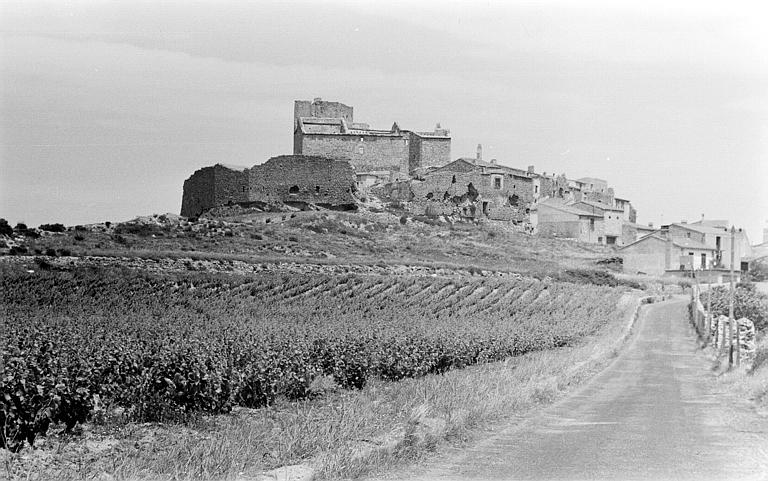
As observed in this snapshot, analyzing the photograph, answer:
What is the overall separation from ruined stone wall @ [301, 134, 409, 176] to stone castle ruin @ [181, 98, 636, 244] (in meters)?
0.08

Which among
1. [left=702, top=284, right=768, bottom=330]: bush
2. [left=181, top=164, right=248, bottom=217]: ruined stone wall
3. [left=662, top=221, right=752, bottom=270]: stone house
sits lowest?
[left=702, top=284, right=768, bottom=330]: bush

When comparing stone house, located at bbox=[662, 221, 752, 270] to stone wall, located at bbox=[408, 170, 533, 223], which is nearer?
stone house, located at bbox=[662, 221, 752, 270]

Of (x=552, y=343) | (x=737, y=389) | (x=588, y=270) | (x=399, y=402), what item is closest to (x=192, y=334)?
(x=399, y=402)

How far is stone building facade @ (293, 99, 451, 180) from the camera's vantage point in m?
Answer: 74.8

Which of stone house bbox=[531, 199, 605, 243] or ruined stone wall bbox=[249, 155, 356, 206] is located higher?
ruined stone wall bbox=[249, 155, 356, 206]

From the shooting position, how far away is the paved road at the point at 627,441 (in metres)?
8.58

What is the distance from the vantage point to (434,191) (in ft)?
232

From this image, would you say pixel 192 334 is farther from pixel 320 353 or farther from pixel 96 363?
pixel 96 363

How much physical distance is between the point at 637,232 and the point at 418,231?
2578cm

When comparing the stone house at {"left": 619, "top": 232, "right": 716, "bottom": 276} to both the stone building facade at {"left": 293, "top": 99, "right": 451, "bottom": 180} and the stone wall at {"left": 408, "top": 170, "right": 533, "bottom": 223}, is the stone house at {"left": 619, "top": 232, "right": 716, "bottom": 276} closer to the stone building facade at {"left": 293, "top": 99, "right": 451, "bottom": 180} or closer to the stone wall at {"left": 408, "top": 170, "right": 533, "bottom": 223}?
the stone wall at {"left": 408, "top": 170, "right": 533, "bottom": 223}

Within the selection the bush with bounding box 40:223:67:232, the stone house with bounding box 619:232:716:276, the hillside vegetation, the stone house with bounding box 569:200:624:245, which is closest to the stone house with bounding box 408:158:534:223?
the hillside vegetation

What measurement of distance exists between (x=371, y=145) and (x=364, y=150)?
789 millimetres

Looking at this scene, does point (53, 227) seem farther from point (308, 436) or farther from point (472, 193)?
point (472, 193)

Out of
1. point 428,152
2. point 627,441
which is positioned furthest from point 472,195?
point 627,441
